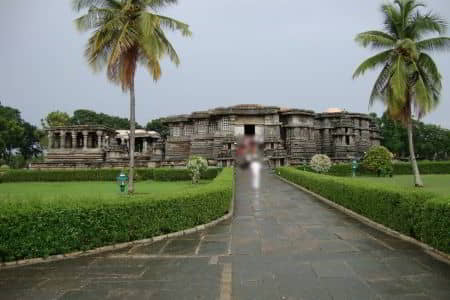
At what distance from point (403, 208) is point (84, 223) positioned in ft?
24.2

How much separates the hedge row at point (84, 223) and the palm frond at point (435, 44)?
17404 millimetres

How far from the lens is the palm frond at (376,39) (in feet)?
63.5

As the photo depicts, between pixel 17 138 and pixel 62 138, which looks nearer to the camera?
pixel 62 138

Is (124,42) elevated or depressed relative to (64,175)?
elevated

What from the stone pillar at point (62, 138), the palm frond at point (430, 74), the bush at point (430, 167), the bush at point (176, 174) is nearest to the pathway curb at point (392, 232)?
the palm frond at point (430, 74)

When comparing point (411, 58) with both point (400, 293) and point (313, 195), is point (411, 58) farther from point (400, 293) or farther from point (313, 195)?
point (400, 293)

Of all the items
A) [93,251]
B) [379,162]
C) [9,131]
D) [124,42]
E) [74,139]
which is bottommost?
[93,251]

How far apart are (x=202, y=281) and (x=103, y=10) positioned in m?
14.1

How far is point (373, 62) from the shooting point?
19.7 meters

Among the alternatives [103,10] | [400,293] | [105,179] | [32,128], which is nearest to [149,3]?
[103,10]

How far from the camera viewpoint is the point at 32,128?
66.9 metres

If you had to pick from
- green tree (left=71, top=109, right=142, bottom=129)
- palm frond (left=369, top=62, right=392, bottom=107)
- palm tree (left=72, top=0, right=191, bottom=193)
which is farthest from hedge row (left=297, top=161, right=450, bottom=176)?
green tree (left=71, top=109, right=142, bottom=129)

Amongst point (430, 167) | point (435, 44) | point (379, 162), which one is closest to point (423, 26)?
point (435, 44)

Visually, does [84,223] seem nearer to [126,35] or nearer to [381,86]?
[126,35]
